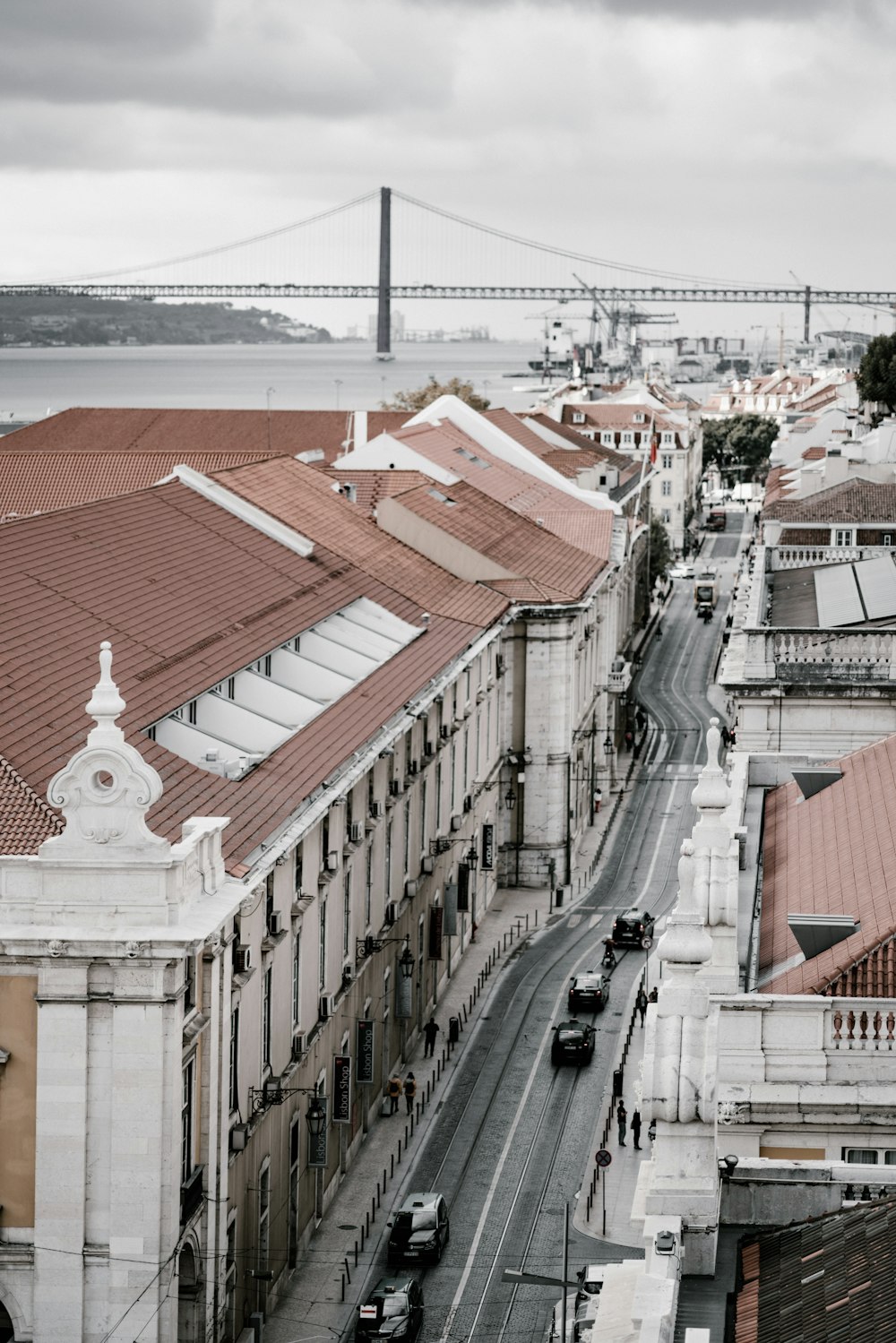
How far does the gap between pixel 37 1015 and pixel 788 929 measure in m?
12.6

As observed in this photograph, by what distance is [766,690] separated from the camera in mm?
50844

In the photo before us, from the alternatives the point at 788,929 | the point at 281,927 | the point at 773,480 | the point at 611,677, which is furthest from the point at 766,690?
the point at 773,480

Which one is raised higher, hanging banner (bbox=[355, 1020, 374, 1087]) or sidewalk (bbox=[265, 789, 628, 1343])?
hanging banner (bbox=[355, 1020, 374, 1087])

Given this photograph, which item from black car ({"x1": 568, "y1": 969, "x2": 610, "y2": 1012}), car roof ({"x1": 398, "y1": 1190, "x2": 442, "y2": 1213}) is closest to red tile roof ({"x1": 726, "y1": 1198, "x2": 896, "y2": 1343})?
car roof ({"x1": 398, "y1": 1190, "x2": 442, "y2": 1213})

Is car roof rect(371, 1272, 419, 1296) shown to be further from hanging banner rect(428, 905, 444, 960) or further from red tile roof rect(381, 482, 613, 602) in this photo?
red tile roof rect(381, 482, 613, 602)

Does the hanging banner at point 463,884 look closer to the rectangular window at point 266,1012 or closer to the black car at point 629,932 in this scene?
the black car at point 629,932

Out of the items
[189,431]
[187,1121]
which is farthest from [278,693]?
[189,431]

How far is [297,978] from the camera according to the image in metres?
48.3

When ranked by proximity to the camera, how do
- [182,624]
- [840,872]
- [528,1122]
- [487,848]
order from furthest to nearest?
[487,848]
[528,1122]
[182,624]
[840,872]

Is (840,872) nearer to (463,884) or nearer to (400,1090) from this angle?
(400,1090)

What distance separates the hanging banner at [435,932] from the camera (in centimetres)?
6794

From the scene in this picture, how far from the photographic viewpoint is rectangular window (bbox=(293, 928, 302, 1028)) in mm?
48000

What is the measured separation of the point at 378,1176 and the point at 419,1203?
16.0ft

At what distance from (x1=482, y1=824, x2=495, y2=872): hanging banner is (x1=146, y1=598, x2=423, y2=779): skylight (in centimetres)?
1324
